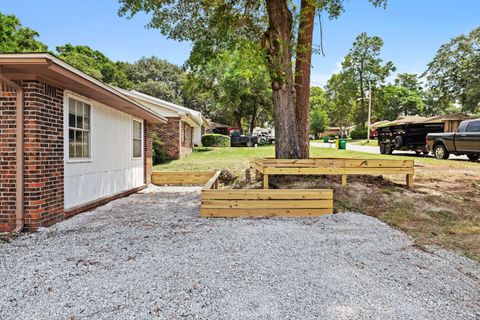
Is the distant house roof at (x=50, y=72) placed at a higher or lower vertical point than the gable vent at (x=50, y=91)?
higher

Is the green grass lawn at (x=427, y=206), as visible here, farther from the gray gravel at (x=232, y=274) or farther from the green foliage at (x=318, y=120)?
the green foliage at (x=318, y=120)

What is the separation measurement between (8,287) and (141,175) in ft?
23.6

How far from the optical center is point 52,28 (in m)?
34.6

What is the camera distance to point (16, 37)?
96.1 ft

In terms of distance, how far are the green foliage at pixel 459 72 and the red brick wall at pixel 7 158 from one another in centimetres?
3647

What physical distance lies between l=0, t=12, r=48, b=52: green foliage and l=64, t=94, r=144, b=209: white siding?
25168 mm

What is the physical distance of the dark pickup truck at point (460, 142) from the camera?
12.6 m

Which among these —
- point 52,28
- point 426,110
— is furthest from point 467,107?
point 52,28

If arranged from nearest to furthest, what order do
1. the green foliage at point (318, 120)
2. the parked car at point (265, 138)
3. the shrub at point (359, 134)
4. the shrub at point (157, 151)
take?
the shrub at point (157, 151) → the parked car at point (265, 138) → the shrub at point (359, 134) → the green foliage at point (318, 120)

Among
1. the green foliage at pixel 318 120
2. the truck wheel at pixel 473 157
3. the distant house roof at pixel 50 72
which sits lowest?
the truck wheel at pixel 473 157

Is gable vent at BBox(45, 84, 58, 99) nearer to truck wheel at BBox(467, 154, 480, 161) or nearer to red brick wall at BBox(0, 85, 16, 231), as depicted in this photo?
red brick wall at BBox(0, 85, 16, 231)

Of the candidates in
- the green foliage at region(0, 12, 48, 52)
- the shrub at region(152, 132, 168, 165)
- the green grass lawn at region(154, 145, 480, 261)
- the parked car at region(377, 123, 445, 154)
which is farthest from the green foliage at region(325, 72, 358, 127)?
the green grass lawn at region(154, 145, 480, 261)

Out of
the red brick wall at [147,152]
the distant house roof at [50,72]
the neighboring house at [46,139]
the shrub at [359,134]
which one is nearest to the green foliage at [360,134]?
the shrub at [359,134]

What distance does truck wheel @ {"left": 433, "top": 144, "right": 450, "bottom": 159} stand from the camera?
14177 mm
